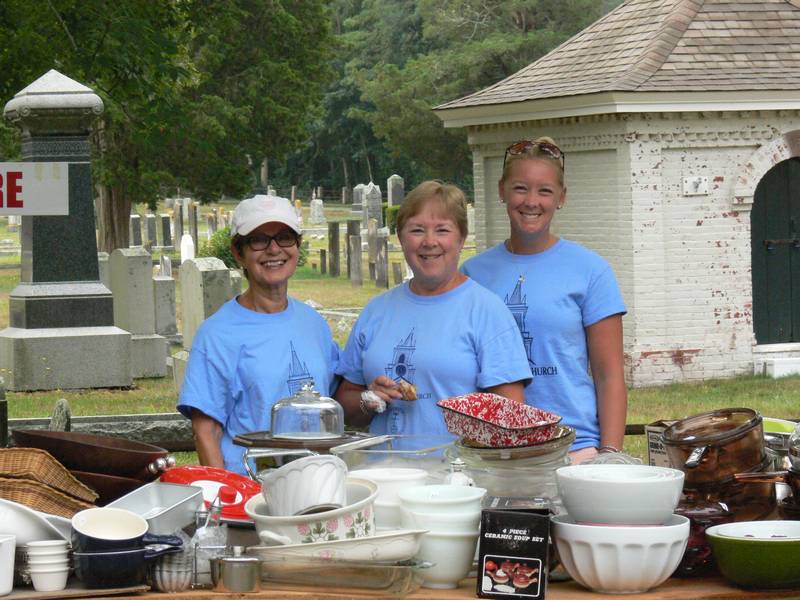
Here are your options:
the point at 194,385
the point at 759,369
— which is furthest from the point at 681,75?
the point at 194,385

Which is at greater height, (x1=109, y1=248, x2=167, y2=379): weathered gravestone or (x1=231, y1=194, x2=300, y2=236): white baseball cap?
(x1=231, y1=194, x2=300, y2=236): white baseball cap

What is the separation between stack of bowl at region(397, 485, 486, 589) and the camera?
11.0 ft

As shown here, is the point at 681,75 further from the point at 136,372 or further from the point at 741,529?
the point at 741,529

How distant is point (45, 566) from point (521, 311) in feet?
6.03

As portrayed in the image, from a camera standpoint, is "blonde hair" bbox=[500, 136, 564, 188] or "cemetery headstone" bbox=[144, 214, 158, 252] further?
"cemetery headstone" bbox=[144, 214, 158, 252]

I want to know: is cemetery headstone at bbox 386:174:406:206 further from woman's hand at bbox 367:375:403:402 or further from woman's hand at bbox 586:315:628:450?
woman's hand at bbox 367:375:403:402

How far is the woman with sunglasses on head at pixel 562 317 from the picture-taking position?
175 inches

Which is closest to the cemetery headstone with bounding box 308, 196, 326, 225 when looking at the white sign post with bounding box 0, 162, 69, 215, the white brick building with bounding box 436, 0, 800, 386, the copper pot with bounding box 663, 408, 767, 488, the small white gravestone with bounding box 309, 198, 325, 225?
the small white gravestone with bounding box 309, 198, 325, 225

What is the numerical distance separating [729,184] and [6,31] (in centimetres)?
1054

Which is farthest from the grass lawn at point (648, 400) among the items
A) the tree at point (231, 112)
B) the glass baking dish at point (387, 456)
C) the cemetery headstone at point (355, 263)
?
the cemetery headstone at point (355, 263)

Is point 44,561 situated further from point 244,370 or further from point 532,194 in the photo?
point 532,194

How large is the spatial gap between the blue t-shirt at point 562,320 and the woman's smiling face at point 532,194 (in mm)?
122

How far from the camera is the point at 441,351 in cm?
418

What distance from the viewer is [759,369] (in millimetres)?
17484
